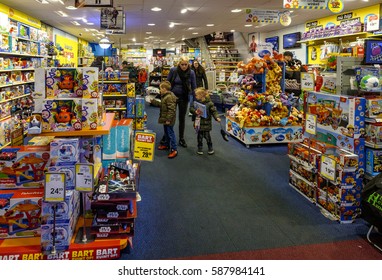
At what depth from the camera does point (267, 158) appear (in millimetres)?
5957

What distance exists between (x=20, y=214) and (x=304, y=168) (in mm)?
3117

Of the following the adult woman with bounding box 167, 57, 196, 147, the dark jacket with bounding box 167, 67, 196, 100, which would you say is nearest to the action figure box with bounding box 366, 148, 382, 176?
the adult woman with bounding box 167, 57, 196, 147

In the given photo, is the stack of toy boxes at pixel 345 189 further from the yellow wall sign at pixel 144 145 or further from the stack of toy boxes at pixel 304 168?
the yellow wall sign at pixel 144 145

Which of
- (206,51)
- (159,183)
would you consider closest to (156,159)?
(159,183)

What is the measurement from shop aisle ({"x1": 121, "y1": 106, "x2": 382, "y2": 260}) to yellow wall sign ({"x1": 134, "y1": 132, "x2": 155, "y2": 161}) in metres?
0.76

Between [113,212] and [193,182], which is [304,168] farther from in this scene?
[113,212]

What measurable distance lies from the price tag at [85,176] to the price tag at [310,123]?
271 cm

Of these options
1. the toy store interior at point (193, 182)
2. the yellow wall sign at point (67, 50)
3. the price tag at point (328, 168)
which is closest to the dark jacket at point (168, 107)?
the toy store interior at point (193, 182)

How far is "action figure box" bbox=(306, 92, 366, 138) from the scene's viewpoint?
11.1 ft

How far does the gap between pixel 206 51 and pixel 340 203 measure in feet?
49.0

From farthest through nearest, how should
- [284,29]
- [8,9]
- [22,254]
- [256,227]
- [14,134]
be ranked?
[284,29] → [8,9] → [256,227] → [14,134] → [22,254]

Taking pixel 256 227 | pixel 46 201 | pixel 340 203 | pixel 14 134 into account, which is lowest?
pixel 256 227

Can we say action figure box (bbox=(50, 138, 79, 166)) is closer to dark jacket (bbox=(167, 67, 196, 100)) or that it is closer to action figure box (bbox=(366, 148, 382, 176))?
action figure box (bbox=(366, 148, 382, 176))
